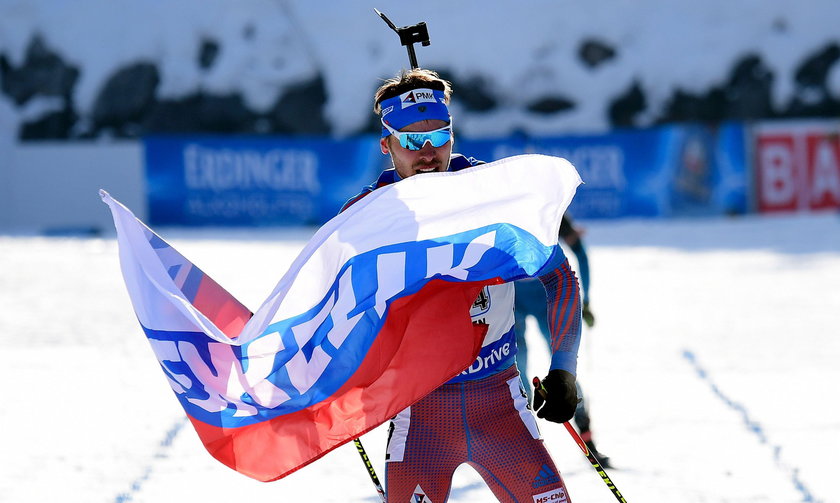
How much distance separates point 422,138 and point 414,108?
0.36 feet

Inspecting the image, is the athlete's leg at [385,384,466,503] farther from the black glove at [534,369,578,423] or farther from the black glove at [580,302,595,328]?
the black glove at [580,302,595,328]

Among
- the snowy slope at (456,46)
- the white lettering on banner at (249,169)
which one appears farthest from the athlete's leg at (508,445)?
the snowy slope at (456,46)

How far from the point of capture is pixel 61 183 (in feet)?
87.3

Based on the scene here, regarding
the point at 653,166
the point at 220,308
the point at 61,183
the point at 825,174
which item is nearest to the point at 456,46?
the point at 653,166

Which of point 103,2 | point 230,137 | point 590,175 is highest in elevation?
point 103,2

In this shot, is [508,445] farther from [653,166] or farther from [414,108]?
[653,166]

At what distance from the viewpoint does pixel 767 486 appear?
6.05m

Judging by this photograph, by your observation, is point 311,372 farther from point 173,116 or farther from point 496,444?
point 173,116

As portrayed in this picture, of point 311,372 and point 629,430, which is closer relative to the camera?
point 311,372

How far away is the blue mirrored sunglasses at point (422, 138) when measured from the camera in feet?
12.0

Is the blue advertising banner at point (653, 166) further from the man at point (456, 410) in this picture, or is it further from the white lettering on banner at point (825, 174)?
the man at point (456, 410)

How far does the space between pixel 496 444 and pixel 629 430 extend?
4009 mm

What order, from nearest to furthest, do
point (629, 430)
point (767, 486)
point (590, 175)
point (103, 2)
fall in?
point (767, 486) → point (629, 430) → point (590, 175) → point (103, 2)

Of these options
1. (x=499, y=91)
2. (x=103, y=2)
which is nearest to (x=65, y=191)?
(x=103, y=2)
